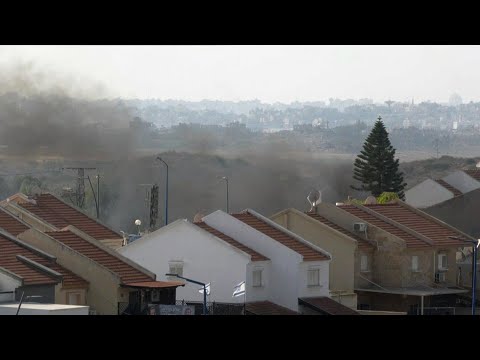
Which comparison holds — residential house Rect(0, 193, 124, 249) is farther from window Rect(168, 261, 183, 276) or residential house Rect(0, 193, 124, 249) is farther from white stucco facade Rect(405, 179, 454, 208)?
white stucco facade Rect(405, 179, 454, 208)

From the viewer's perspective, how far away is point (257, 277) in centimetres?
3559

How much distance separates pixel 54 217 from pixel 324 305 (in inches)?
384

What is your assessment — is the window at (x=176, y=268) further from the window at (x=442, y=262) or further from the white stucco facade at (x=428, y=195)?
the white stucco facade at (x=428, y=195)

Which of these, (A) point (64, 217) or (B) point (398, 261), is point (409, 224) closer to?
(B) point (398, 261)

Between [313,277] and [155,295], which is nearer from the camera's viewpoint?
[155,295]

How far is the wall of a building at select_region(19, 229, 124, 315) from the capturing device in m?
29.9

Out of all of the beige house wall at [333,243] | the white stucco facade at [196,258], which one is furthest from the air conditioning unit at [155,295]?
the beige house wall at [333,243]

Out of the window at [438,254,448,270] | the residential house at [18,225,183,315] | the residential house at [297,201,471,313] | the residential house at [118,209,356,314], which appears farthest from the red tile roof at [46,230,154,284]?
the window at [438,254,448,270]

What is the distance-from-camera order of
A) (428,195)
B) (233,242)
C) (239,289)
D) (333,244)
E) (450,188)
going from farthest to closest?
Answer: (428,195) → (450,188) → (333,244) → (233,242) → (239,289)

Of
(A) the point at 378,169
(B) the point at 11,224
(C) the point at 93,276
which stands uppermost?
(A) the point at 378,169

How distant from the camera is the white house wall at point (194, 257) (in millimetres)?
34875

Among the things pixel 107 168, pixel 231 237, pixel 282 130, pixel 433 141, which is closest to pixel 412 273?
pixel 231 237

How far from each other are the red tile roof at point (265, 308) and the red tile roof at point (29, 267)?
195 inches

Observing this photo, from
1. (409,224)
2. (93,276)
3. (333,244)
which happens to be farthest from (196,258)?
(409,224)
